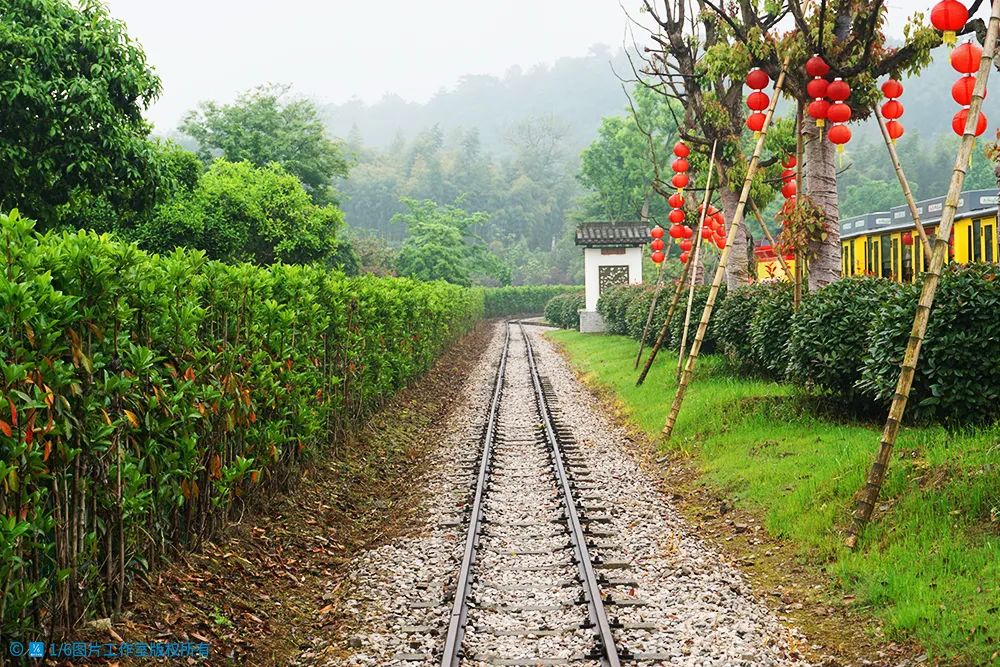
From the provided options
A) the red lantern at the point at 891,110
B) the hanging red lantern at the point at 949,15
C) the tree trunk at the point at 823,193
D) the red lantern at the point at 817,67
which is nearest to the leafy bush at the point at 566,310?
the tree trunk at the point at 823,193

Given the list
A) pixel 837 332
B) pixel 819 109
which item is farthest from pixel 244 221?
pixel 837 332

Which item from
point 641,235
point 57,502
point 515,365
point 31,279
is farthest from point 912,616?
point 641,235

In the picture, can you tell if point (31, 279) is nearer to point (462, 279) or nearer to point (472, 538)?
point (472, 538)

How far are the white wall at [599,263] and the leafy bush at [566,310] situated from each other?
11.6 ft

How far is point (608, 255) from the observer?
43.1m

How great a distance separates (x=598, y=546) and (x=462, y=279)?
49.0 metres

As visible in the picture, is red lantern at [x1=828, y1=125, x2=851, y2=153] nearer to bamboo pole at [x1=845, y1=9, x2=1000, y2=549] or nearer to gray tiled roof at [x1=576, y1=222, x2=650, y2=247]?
bamboo pole at [x1=845, y1=9, x2=1000, y2=549]

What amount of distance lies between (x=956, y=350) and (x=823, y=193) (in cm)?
499

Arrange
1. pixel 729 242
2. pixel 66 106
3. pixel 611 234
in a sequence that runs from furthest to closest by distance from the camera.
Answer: pixel 611 234, pixel 66 106, pixel 729 242

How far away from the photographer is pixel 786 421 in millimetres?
11391

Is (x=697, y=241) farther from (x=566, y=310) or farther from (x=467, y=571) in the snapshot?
(x=566, y=310)

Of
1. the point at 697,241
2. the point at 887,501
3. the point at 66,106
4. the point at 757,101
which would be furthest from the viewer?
the point at 697,241

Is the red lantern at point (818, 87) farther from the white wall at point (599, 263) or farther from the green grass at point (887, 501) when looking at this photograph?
the white wall at point (599, 263)

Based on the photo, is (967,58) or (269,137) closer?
(967,58)
